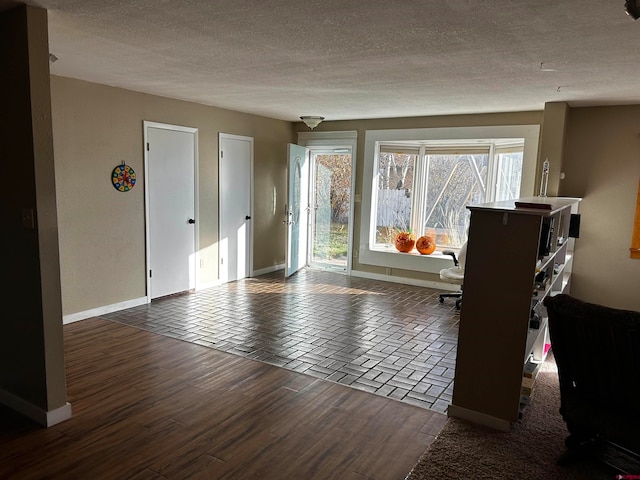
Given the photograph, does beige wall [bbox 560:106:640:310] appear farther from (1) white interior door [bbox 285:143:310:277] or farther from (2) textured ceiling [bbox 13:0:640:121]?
(1) white interior door [bbox 285:143:310:277]

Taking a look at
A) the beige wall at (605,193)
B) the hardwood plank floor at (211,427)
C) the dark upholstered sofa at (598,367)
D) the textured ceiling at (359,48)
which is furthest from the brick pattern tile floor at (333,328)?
the textured ceiling at (359,48)

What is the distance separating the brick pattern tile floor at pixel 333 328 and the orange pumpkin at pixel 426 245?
57 centimetres

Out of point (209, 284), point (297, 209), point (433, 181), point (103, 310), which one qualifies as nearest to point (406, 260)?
point (433, 181)

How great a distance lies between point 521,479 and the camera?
2.40 meters

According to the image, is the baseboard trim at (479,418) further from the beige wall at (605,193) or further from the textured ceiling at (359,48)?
the beige wall at (605,193)

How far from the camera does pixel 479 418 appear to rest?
296cm

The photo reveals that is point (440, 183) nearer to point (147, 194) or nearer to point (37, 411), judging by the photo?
point (147, 194)

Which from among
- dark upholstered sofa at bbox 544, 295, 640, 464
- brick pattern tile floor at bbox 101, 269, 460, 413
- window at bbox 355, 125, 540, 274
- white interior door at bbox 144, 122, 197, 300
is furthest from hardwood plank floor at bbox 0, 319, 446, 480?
window at bbox 355, 125, 540, 274

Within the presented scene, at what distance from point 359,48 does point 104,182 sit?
10.6 ft

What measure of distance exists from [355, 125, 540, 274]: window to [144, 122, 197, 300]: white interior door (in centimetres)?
273

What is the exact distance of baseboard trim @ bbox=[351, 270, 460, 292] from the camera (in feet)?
21.8

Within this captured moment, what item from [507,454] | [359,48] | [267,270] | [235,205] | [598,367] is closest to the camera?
[598,367]

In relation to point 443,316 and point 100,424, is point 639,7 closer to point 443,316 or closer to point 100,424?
point 100,424

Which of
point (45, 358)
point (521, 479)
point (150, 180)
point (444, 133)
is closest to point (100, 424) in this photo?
point (45, 358)
